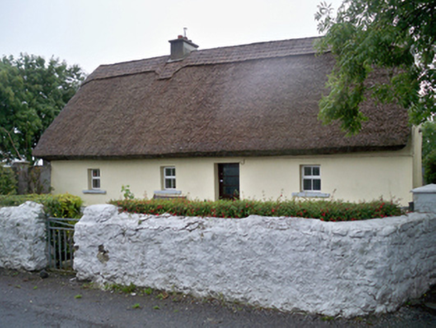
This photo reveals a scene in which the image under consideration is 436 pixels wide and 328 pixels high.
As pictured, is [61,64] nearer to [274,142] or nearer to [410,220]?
[274,142]

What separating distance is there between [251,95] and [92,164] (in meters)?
6.88

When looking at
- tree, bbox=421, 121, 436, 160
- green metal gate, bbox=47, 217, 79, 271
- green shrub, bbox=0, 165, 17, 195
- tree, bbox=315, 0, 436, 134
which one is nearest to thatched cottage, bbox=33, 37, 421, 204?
green shrub, bbox=0, 165, 17, 195

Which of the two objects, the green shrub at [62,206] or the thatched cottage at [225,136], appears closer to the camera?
the green shrub at [62,206]

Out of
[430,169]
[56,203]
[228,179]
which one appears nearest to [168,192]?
[228,179]

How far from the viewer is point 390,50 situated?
6988 millimetres

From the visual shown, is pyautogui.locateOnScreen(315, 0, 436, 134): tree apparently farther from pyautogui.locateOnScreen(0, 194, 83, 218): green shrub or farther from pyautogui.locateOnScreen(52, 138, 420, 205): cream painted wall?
pyautogui.locateOnScreen(0, 194, 83, 218): green shrub

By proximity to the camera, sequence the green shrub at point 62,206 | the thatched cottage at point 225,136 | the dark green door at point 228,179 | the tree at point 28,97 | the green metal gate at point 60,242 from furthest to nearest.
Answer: the tree at point 28,97
the dark green door at point 228,179
the thatched cottage at point 225,136
the green shrub at point 62,206
the green metal gate at point 60,242

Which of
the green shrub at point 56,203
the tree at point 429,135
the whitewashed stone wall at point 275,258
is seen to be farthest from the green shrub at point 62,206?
the tree at point 429,135

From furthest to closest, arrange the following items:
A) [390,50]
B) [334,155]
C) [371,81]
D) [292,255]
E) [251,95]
A: 1. [251,95]
2. [371,81]
3. [334,155]
4. [390,50]
5. [292,255]

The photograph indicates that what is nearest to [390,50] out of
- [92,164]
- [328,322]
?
[328,322]

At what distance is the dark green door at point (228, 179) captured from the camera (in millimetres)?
12625

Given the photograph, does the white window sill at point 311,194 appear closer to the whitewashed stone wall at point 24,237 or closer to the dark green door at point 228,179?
the dark green door at point 228,179

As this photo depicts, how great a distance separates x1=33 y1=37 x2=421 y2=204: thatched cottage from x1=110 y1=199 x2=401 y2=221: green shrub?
3.78 metres

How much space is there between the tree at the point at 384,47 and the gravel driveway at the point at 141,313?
11.5 feet
